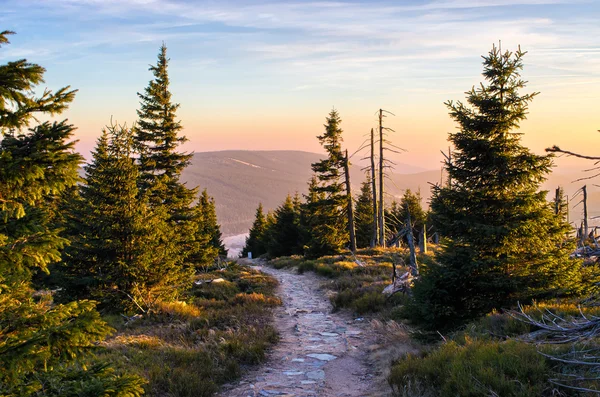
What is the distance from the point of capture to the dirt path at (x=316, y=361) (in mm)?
7702

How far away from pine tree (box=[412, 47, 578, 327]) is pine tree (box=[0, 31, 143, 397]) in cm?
752

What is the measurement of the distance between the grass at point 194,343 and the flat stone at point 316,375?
4.75 ft

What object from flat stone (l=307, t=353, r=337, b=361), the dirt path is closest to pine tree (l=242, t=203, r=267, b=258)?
the dirt path

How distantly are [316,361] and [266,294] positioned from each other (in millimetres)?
8877

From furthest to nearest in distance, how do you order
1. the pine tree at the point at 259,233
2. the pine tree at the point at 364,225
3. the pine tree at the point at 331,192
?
1. the pine tree at the point at 259,233
2. the pine tree at the point at 364,225
3. the pine tree at the point at 331,192

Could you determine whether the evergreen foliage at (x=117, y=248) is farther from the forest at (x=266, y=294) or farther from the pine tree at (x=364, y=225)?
the pine tree at (x=364, y=225)

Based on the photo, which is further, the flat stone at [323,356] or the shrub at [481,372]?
the flat stone at [323,356]

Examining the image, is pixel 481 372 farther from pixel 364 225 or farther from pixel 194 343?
pixel 364 225

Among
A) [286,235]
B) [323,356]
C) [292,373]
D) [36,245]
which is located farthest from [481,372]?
[286,235]

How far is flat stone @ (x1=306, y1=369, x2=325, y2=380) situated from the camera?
329 inches

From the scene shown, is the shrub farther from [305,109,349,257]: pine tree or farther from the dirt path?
[305,109,349,257]: pine tree

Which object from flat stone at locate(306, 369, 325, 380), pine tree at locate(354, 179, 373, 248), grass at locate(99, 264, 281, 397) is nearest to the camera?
grass at locate(99, 264, 281, 397)

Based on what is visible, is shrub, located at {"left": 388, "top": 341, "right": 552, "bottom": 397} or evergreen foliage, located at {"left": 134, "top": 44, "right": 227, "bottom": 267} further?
evergreen foliage, located at {"left": 134, "top": 44, "right": 227, "bottom": 267}

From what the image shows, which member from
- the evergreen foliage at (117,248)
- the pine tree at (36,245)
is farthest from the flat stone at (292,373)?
the evergreen foliage at (117,248)
